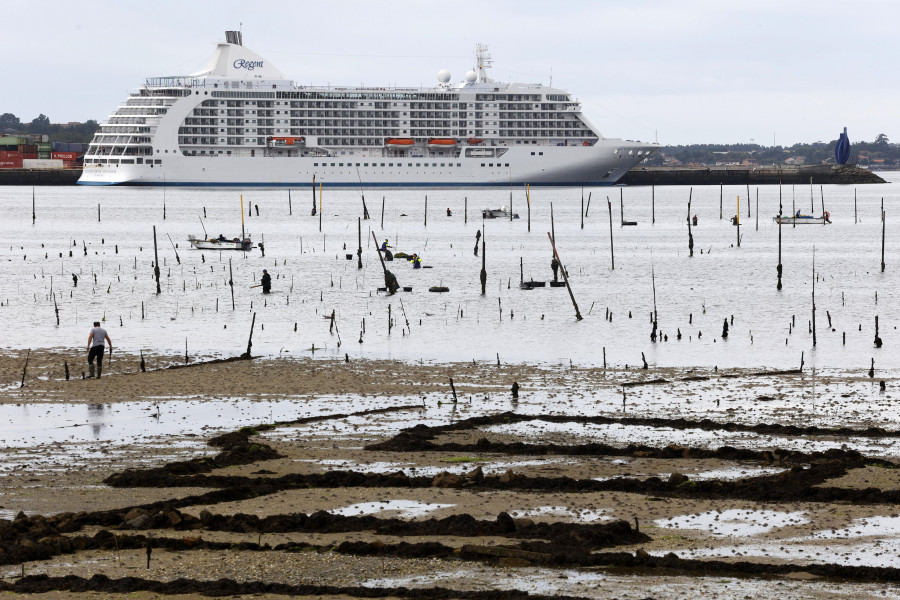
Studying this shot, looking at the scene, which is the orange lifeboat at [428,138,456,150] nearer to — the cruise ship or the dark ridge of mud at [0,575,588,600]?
the cruise ship

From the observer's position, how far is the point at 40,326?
32969 mm

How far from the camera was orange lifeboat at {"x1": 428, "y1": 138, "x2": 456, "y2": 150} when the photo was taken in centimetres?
13638

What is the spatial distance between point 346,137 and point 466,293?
3778 inches

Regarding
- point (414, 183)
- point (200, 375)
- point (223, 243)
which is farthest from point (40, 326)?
point (414, 183)

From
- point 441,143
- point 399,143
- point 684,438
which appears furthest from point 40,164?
point 684,438

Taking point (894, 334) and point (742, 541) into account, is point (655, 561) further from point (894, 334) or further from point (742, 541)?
point (894, 334)

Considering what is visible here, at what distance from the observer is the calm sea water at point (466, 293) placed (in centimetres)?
2936

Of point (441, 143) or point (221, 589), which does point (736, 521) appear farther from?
point (441, 143)

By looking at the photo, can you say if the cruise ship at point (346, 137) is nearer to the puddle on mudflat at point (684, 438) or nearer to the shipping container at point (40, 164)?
the shipping container at point (40, 164)

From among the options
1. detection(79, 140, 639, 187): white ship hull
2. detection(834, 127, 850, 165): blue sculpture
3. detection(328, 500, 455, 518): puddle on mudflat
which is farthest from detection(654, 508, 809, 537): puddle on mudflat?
detection(834, 127, 850, 165): blue sculpture

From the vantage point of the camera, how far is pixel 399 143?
136m

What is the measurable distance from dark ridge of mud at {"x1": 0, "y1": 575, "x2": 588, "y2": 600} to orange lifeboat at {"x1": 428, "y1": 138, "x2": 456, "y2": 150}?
127110mm

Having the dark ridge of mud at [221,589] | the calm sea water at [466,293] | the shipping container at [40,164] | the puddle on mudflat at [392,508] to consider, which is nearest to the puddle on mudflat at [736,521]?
the puddle on mudflat at [392,508]

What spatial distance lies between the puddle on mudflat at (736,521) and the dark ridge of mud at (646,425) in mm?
4800
